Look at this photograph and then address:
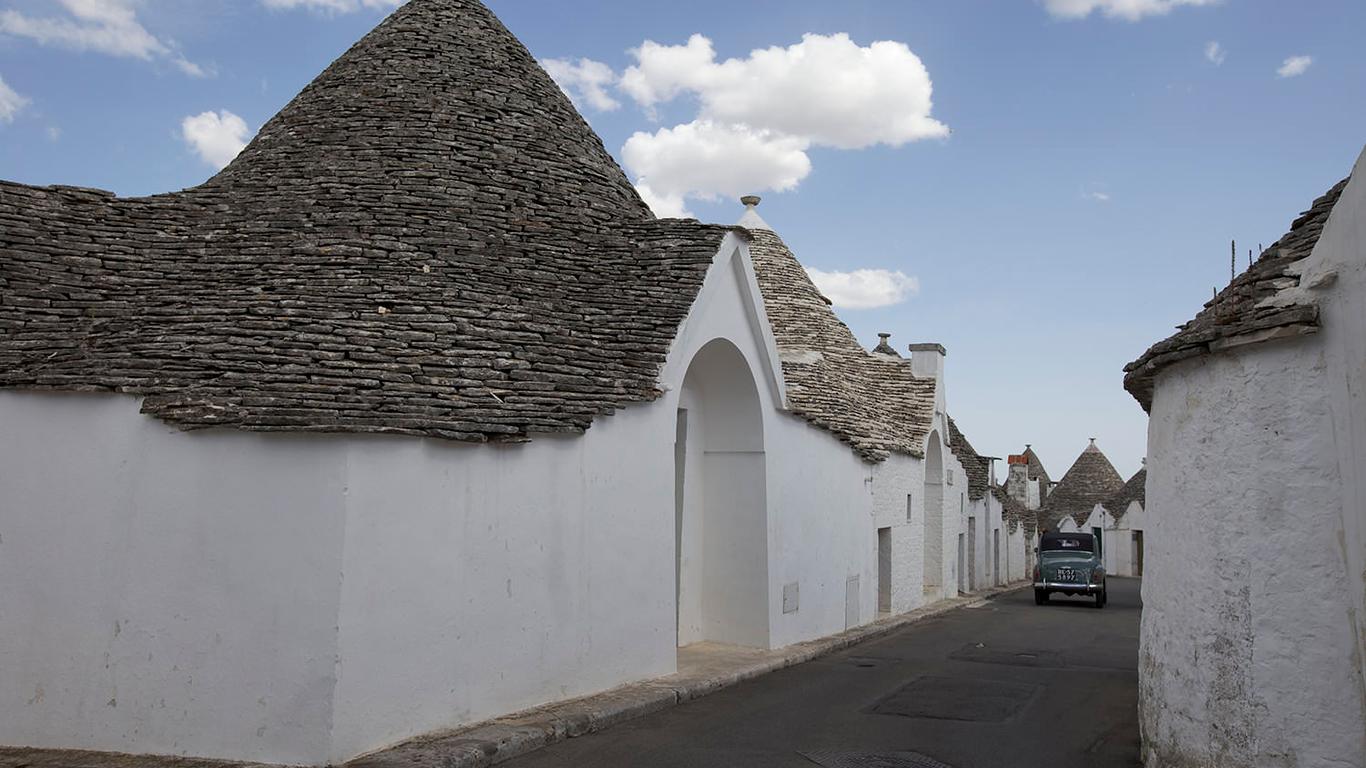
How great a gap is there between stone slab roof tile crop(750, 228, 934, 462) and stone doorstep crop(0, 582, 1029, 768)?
305 inches

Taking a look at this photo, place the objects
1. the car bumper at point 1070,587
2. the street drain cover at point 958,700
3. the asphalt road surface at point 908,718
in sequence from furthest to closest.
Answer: the car bumper at point 1070,587 → the street drain cover at point 958,700 → the asphalt road surface at point 908,718

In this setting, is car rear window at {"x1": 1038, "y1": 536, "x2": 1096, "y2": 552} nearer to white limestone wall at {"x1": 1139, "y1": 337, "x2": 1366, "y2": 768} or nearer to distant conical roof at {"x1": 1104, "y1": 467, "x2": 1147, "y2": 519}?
white limestone wall at {"x1": 1139, "y1": 337, "x2": 1366, "y2": 768}

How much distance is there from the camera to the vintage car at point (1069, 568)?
2488 cm

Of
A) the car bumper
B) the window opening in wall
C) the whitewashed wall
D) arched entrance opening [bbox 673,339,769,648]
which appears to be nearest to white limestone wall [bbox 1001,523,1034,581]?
the car bumper

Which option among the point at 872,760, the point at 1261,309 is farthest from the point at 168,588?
the point at 1261,309

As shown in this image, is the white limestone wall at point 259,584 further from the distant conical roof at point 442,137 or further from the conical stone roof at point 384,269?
the distant conical roof at point 442,137

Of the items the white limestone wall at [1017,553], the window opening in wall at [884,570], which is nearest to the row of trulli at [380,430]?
the window opening in wall at [884,570]

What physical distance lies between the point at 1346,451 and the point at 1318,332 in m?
0.60

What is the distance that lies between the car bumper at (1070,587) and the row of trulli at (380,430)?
42.9 ft

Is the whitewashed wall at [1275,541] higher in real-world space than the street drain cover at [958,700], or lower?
higher

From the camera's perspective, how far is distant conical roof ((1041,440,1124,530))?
52438mm

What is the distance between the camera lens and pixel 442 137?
11836 mm

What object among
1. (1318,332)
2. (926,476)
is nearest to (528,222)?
(1318,332)

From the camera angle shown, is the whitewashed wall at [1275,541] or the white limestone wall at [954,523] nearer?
the whitewashed wall at [1275,541]
